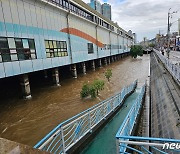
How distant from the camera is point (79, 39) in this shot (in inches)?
891

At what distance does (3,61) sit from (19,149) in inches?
425

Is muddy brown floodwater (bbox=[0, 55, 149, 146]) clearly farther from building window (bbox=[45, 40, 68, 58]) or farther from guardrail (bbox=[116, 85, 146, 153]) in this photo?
building window (bbox=[45, 40, 68, 58])

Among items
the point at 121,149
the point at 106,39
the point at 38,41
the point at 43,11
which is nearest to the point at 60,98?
the point at 38,41

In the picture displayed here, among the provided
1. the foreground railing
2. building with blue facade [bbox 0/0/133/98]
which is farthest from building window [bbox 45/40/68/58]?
the foreground railing

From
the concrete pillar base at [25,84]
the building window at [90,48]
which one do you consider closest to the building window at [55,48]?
Answer: the concrete pillar base at [25,84]

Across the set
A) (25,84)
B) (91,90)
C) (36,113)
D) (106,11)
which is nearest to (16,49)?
(25,84)

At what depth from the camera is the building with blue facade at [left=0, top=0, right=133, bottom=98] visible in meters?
11.1

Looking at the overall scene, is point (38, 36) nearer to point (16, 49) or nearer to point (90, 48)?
point (16, 49)

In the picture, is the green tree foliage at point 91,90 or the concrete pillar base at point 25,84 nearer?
the green tree foliage at point 91,90

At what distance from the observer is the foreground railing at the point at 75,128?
168 inches

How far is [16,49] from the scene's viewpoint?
38.8 feet

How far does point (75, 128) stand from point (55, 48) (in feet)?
41.9

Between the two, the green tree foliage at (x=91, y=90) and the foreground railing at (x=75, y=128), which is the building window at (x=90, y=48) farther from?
the foreground railing at (x=75, y=128)

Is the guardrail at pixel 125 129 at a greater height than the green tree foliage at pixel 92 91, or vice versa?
the guardrail at pixel 125 129
